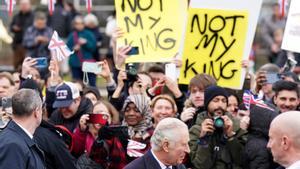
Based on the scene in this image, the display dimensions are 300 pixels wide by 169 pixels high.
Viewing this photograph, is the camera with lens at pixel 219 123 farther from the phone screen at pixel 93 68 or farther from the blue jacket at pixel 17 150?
the phone screen at pixel 93 68

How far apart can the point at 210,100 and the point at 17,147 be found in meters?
2.72

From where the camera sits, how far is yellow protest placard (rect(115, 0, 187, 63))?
13.4 metres

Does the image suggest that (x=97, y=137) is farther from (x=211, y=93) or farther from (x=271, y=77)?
(x=271, y=77)

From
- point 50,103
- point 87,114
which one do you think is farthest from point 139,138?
point 50,103

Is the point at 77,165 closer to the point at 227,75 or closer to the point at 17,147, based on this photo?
the point at 17,147

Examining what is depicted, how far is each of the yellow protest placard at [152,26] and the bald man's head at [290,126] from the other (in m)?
5.23

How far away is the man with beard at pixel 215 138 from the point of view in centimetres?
1098

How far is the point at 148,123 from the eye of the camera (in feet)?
38.4

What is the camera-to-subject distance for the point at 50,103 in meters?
13.0

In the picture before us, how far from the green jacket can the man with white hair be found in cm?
278

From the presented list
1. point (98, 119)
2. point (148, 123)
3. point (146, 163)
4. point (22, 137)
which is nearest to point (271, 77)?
point (148, 123)

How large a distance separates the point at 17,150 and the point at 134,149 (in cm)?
207

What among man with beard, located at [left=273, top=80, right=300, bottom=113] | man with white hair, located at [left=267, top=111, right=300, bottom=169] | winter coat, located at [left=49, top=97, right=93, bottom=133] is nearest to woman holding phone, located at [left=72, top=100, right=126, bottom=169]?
winter coat, located at [left=49, top=97, right=93, bottom=133]

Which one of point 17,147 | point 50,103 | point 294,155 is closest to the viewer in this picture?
point 294,155
